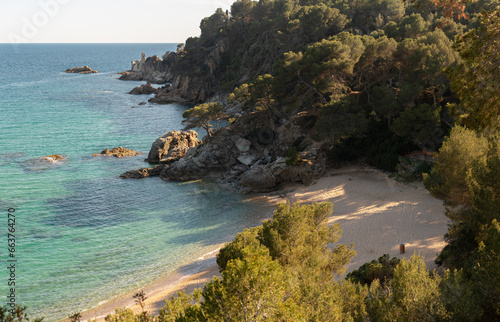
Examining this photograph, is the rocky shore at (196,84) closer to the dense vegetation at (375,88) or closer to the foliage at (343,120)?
the dense vegetation at (375,88)

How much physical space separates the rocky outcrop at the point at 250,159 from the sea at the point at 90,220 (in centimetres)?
170

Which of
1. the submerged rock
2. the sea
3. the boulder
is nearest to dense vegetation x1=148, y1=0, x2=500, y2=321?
the boulder

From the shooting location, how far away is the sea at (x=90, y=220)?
19750mm

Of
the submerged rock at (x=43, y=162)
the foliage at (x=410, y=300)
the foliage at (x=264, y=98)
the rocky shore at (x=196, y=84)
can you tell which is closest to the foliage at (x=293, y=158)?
→ the foliage at (x=264, y=98)

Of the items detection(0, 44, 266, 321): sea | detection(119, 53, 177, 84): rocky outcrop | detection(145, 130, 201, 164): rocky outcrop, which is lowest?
detection(0, 44, 266, 321): sea

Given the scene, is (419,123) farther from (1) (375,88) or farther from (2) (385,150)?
(1) (375,88)

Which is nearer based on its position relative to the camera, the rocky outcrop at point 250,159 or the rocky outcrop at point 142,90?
the rocky outcrop at point 250,159

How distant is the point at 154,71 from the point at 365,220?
343ft

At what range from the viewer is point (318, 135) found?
32688 millimetres

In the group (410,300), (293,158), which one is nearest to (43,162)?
(293,158)

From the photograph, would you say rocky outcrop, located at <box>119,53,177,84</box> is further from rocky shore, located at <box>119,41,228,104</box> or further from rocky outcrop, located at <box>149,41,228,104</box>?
rocky outcrop, located at <box>149,41,228,104</box>

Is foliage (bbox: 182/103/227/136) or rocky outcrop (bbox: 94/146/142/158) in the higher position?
foliage (bbox: 182/103/227/136)

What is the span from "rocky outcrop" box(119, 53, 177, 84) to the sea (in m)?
57.1

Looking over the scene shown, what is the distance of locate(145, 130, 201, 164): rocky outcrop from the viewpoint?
41.1 metres
